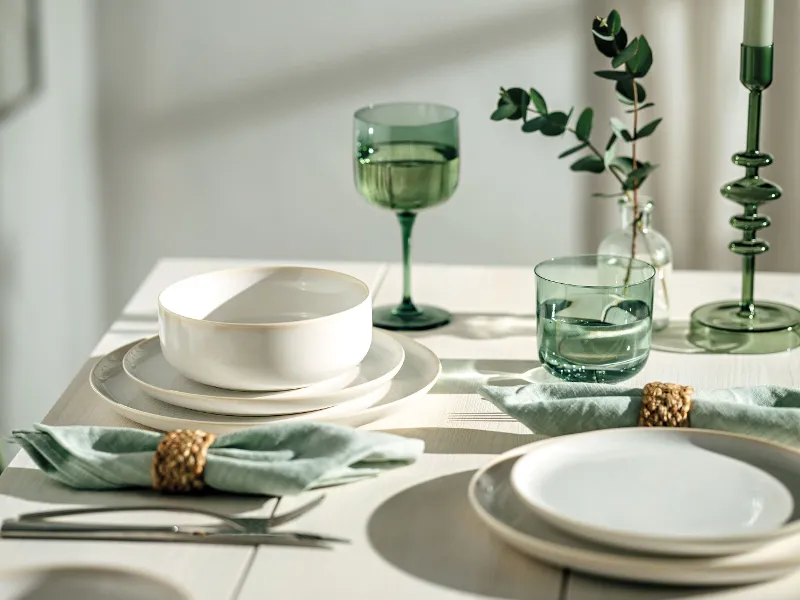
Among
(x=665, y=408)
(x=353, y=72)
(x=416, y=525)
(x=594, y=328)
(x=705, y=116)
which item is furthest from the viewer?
(x=353, y=72)

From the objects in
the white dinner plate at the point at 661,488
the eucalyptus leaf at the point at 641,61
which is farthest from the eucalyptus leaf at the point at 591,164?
the white dinner plate at the point at 661,488

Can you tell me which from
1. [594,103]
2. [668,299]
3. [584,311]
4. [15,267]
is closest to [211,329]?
[584,311]

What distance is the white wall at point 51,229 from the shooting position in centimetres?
239

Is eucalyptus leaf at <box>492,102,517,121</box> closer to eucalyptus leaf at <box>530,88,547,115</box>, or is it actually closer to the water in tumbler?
eucalyptus leaf at <box>530,88,547,115</box>

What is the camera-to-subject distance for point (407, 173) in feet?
4.33

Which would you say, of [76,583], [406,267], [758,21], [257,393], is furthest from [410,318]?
[76,583]

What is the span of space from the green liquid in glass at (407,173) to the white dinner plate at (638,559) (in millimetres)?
609

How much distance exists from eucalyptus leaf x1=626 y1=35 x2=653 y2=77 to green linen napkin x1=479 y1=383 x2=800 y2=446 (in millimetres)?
386

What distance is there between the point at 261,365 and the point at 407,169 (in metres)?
0.44

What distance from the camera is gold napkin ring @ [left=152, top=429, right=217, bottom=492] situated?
33.7 inches

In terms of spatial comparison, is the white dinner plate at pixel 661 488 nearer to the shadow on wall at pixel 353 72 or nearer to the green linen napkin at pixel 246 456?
the green linen napkin at pixel 246 456

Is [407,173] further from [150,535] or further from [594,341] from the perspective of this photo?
[150,535]

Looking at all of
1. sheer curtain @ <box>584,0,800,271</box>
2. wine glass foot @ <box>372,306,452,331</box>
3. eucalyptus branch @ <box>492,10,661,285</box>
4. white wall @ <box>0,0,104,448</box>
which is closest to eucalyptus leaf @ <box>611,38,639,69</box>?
eucalyptus branch @ <box>492,10,661,285</box>

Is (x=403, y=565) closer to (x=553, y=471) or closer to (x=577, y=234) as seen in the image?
(x=553, y=471)
